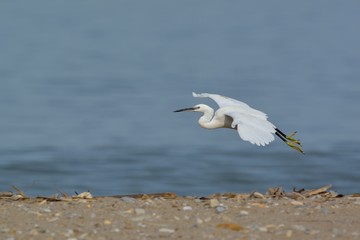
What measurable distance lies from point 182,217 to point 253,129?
6.69 feet

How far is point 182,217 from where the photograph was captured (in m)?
7.66

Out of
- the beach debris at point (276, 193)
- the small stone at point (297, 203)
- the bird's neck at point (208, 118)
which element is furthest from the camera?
the bird's neck at point (208, 118)

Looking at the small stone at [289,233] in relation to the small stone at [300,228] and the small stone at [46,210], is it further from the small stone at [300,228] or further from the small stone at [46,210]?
the small stone at [46,210]

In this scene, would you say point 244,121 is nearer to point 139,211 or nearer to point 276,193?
point 276,193

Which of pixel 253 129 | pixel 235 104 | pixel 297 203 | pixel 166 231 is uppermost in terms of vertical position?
pixel 235 104

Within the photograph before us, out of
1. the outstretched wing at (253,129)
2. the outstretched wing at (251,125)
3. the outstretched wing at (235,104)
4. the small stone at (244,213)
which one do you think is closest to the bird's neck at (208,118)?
the outstretched wing at (235,104)

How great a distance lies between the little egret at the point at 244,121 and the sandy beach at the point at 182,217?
66cm

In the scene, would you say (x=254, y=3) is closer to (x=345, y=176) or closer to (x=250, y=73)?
(x=250, y=73)

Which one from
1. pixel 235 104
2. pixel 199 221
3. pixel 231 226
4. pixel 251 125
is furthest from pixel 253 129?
→ pixel 231 226

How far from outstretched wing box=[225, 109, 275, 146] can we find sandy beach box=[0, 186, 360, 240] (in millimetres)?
590

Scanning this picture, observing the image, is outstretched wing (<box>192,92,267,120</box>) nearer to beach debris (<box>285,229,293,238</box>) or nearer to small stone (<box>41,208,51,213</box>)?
small stone (<box>41,208,51,213</box>)

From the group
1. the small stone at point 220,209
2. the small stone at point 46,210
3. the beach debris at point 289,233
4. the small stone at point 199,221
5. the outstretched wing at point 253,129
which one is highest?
the outstretched wing at point 253,129

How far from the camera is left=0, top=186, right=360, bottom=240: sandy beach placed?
7.14 m

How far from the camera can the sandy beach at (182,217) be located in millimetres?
7141
